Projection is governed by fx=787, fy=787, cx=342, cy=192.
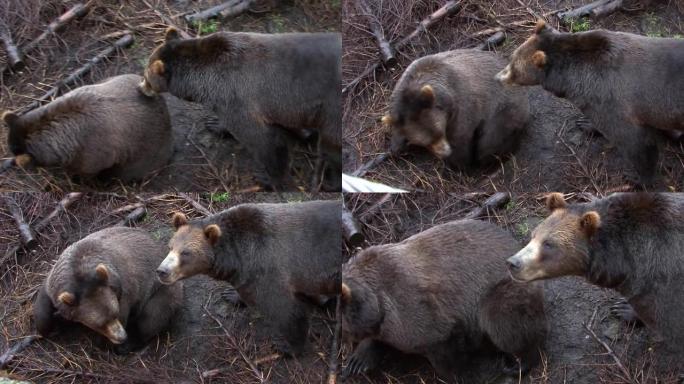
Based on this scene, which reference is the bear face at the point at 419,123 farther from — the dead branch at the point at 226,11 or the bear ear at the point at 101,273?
the bear ear at the point at 101,273

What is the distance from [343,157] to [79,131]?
161cm

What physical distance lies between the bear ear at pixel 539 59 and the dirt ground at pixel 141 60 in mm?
1178

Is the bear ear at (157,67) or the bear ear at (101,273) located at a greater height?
the bear ear at (157,67)

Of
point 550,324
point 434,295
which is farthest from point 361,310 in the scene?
point 550,324

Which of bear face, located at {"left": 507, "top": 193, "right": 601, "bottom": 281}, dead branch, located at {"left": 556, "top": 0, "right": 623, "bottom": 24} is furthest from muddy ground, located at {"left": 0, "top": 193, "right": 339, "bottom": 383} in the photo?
dead branch, located at {"left": 556, "top": 0, "right": 623, "bottom": 24}

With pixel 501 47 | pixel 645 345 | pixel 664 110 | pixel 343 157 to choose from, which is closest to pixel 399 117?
pixel 343 157

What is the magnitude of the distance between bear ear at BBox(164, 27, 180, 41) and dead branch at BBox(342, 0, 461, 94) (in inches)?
41.2

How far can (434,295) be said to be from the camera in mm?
4617

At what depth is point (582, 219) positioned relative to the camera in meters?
4.17

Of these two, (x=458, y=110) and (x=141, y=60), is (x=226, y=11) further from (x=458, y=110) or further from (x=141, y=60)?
(x=458, y=110)

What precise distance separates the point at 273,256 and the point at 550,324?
1.65 m

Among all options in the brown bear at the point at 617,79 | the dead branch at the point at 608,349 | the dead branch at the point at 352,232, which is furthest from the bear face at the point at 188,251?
the dead branch at the point at 608,349

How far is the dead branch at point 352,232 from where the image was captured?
4.64m

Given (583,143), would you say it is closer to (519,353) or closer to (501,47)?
(501,47)
